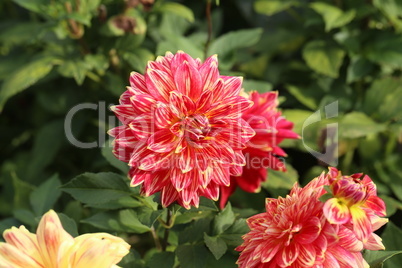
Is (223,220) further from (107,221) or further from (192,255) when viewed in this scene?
(107,221)

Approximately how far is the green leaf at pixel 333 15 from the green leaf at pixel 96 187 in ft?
2.53

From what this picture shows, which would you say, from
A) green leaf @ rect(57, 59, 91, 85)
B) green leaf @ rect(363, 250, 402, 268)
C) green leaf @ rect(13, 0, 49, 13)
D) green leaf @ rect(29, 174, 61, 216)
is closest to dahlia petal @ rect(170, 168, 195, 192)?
green leaf @ rect(363, 250, 402, 268)

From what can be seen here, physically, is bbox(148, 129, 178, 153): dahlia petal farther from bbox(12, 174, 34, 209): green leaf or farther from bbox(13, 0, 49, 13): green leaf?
bbox(13, 0, 49, 13): green leaf

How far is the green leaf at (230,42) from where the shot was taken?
138 centimetres

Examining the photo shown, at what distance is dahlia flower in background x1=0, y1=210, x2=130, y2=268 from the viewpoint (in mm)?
723

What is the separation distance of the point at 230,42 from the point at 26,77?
0.53 metres

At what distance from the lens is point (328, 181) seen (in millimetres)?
785

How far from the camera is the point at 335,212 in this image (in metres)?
0.72

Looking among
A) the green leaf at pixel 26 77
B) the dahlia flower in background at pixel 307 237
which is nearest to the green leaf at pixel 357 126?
the dahlia flower in background at pixel 307 237

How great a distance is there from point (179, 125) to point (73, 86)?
36.0 inches

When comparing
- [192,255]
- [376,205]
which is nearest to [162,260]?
[192,255]

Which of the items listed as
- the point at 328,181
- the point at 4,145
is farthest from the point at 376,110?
the point at 4,145

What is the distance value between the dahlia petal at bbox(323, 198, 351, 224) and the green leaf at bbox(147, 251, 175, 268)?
1.12ft

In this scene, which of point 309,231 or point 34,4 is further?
point 34,4
